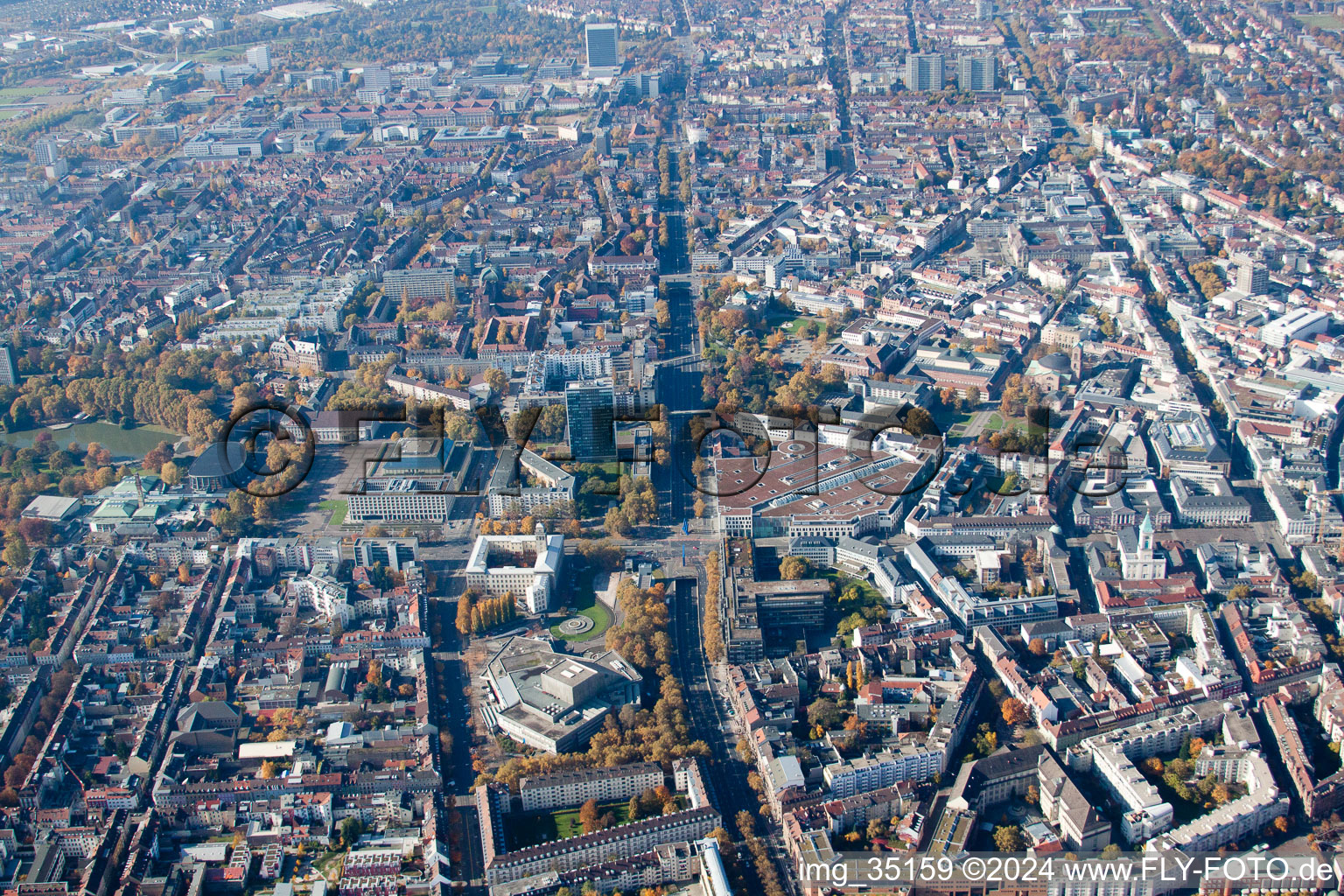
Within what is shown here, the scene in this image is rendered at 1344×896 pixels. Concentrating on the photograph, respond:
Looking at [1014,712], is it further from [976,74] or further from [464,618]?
[976,74]

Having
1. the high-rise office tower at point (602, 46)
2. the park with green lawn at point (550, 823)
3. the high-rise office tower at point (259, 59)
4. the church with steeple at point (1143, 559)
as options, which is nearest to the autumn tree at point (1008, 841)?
the park with green lawn at point (550, 823)

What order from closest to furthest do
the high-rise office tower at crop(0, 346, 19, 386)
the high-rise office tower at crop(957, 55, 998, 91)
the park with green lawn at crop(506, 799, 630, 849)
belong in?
the park with green lawn at crop(506, 799, 630, 849) < the high-rise office tower at crop(0, 346, 19, 386) < the high-rise office tower at crop(957, 55, 998, 91)

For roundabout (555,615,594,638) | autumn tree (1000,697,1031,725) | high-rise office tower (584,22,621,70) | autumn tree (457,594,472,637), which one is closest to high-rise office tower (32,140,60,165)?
high-rise office tower (584,22,621,70)

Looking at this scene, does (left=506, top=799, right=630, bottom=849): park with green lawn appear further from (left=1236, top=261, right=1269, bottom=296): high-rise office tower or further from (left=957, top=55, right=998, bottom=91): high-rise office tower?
(left=957, top=55, right=998, bottom=91): high-rise office tower

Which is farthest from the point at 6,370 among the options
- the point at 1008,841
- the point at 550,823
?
the point at 1008,841

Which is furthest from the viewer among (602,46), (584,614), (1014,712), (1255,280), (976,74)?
(602,46)

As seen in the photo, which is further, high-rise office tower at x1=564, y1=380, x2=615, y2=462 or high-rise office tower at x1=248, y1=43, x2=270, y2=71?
high-rise office tower at x1=248, y1=43, x2=270, y2=71

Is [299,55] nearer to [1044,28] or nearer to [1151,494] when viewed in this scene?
[1044,28]
